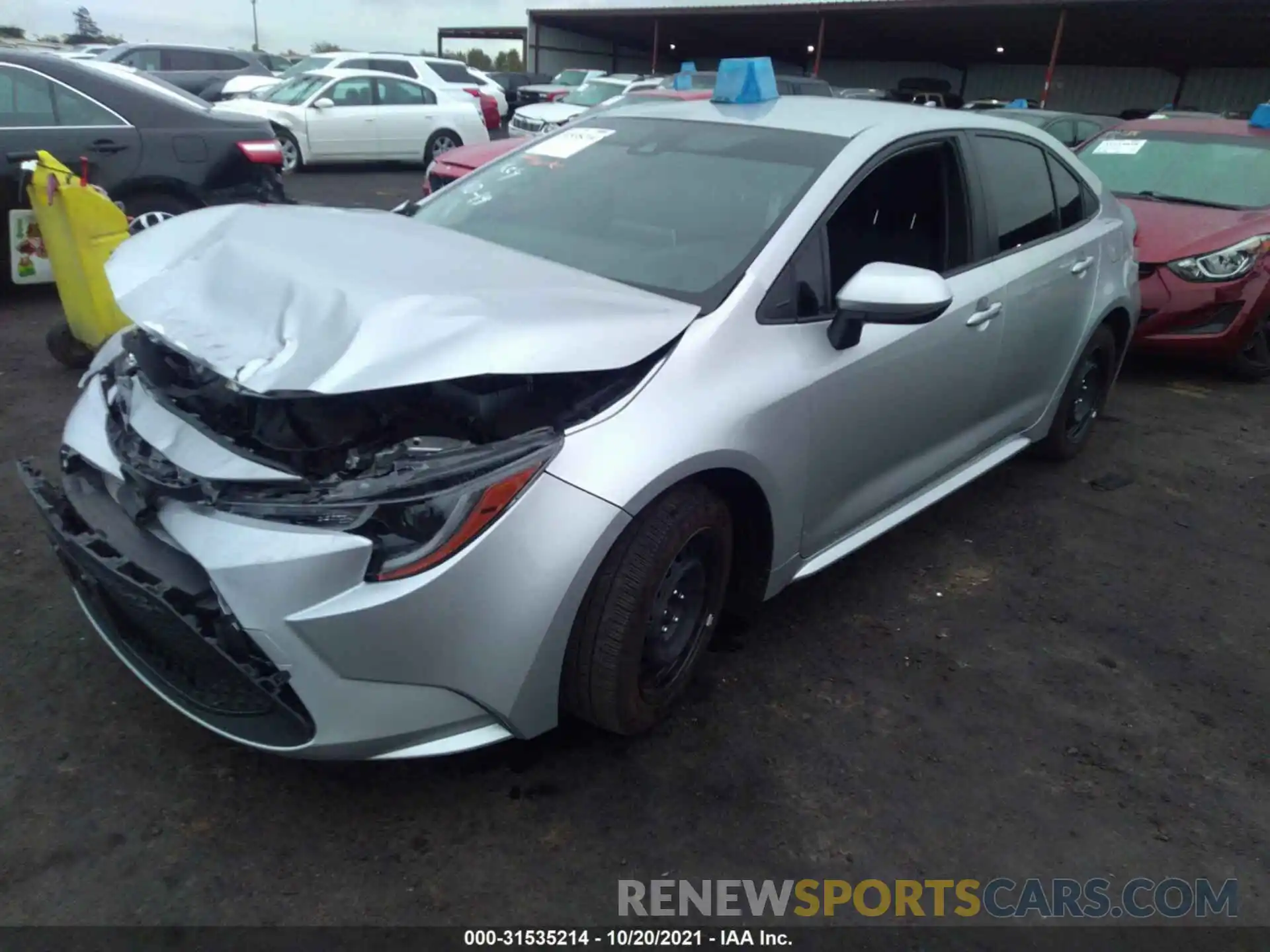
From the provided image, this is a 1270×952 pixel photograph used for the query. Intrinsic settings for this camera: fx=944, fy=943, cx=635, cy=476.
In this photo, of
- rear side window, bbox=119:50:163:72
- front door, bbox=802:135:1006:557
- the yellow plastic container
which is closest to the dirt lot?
front door, bbox=802:135:1006:557

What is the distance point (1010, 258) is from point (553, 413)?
219cm

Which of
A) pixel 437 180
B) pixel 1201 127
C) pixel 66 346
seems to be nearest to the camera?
pixel 66 346

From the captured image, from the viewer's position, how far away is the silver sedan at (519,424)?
198 centimetres

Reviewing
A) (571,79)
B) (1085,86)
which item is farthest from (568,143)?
(1085,86)

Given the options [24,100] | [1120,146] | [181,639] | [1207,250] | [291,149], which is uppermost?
[24,100]

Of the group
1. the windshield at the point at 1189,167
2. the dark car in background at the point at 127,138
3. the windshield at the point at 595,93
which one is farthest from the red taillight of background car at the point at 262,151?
the windshield at the point at 595,93

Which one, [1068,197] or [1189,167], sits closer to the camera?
[1068,197]

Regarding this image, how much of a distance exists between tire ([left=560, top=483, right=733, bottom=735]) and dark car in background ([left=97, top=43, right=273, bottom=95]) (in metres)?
17.1

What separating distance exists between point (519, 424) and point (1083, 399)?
137 inches

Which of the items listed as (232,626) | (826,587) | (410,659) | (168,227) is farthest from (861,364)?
(168,227)

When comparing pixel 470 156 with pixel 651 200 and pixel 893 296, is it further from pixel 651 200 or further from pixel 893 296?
pixel 893 296

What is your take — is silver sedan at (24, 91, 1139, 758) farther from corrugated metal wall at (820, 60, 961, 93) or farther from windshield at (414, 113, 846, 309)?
corrugated metal wall at (820, 60, 961, 93)

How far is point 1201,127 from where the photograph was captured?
7098mm

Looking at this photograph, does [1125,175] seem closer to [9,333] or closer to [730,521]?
[730,521]
